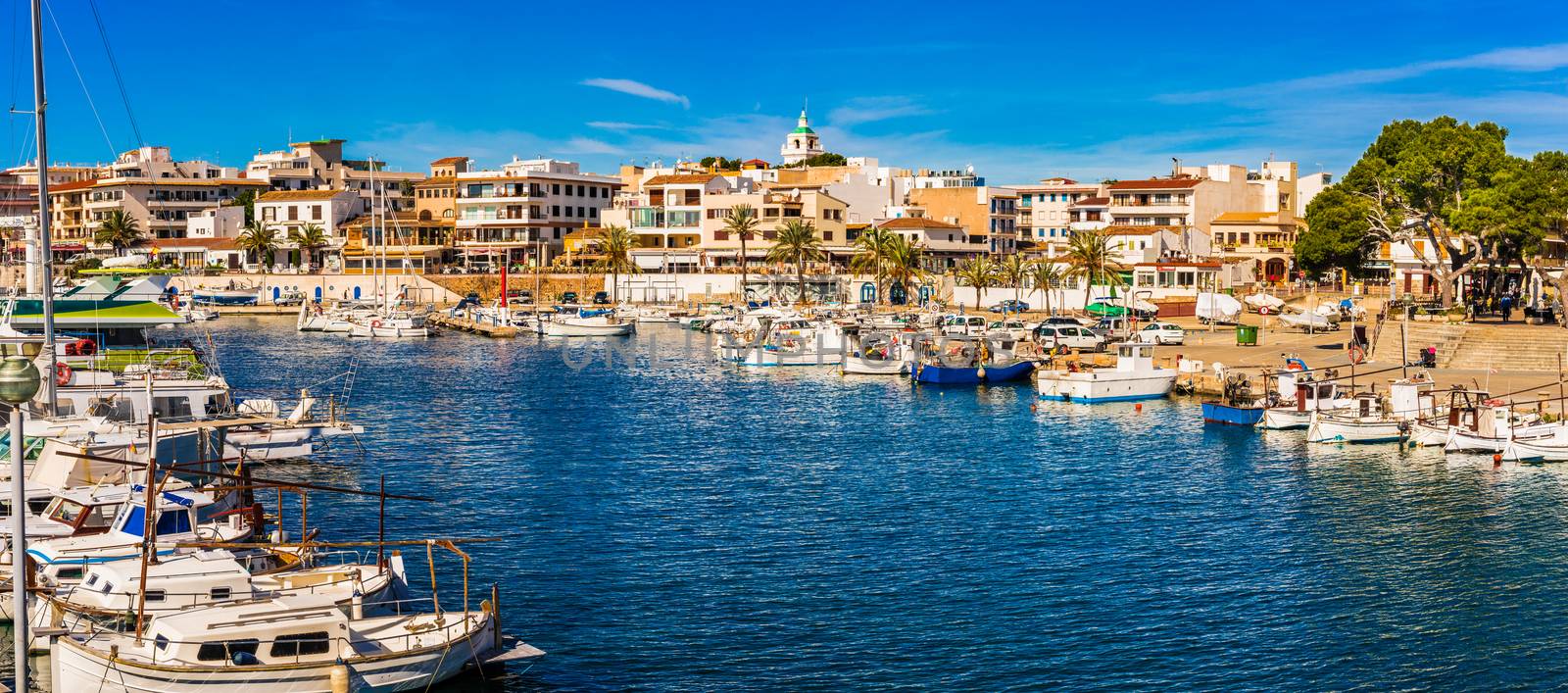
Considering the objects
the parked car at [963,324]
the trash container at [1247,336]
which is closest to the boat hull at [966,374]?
the parked car at [963,324]

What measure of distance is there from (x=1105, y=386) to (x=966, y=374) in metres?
10.4

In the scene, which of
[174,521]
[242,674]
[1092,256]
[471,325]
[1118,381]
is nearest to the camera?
[242,674]

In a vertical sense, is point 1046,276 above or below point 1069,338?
above

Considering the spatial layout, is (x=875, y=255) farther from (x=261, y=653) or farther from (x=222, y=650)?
(x=222, y=650)

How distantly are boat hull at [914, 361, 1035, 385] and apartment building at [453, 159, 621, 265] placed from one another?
86.1 m

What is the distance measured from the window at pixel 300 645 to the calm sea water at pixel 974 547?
2.86 meters

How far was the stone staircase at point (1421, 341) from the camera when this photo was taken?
67.3 metres

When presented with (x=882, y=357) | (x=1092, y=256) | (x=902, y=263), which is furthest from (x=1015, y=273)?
(x=882, y=357)

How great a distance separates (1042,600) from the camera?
32469 mm

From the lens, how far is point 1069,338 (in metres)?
87.1

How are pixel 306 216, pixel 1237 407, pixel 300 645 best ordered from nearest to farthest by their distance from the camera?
pixel 300 645, pixel 1237 407, pixel 306 216

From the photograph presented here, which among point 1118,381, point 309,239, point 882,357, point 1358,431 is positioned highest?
point 309,239

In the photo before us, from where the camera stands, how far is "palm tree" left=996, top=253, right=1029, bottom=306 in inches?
4636

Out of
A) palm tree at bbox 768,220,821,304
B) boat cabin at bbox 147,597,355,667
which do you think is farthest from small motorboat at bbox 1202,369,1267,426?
palm tree at bbox 768,220,821,304
